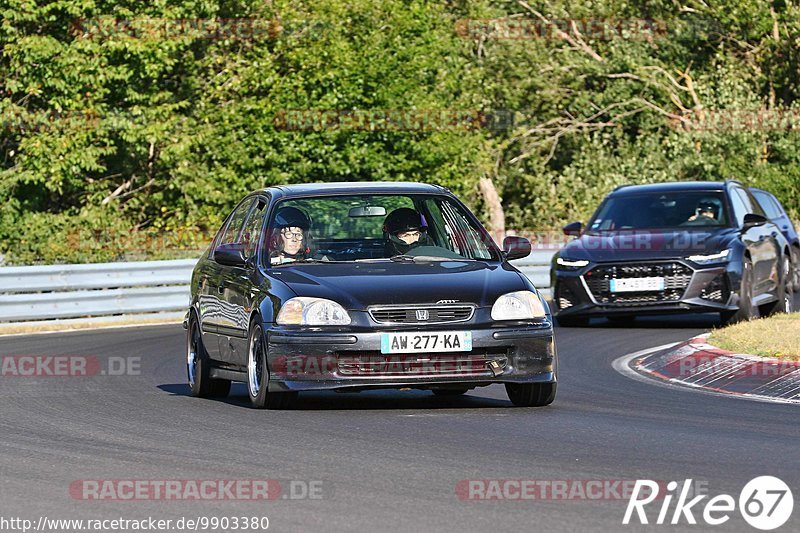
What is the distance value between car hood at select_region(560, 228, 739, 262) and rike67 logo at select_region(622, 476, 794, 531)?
38.1 feet

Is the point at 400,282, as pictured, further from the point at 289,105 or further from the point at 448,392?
the point at 289,105

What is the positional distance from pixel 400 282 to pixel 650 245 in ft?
29.2

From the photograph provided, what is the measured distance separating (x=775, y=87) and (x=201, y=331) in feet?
111

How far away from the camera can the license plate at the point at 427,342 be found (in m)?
10.8

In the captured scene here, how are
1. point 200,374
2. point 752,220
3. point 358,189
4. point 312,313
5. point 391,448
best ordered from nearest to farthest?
point 391,448 → point 312,313 → point 358,189 → point 200,374 → point 752,220

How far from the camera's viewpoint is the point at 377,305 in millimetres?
10914

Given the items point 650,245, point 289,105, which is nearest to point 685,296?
point 650,245

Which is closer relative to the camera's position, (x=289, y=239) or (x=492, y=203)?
(x=289, y=239)

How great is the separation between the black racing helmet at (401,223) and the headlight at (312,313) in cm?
139

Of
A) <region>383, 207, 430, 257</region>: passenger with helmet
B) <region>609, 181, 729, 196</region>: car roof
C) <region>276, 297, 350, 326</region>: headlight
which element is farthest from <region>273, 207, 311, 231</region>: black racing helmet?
<region>609, 181, 729, 196</region>: car roof

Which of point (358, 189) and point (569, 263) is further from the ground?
point (358, 189)

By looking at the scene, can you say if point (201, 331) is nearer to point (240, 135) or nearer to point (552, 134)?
point (240, 135)

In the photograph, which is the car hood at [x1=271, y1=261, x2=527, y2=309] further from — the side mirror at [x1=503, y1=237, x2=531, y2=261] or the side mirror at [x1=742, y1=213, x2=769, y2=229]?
the side mirror at [x1=742, y1=213, x2=769, y2=229]

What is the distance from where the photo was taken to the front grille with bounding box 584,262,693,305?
19.2 meters
